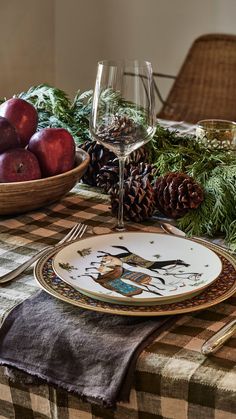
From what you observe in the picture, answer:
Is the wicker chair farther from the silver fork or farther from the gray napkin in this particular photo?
the gray napkin

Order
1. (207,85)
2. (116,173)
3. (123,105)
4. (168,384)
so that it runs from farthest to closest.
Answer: (207,85) → (116,173) → (123,105) → (168,384)

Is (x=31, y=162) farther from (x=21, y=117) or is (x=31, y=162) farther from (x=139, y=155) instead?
(x=139, y=155)

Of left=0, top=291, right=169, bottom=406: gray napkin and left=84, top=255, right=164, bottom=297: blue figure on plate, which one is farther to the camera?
left=84, top=255, right=164, bottom=297: blue figure on plate

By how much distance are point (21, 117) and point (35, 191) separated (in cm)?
17

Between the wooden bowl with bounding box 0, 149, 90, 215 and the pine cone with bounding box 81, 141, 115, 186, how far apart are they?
3.5 inches

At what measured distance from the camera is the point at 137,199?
45.5 inches

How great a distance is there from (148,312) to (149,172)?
47cm

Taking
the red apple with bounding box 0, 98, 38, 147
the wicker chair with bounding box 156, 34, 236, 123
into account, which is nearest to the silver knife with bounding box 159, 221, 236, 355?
the red apple with bounding box 0, 98, 38, 147

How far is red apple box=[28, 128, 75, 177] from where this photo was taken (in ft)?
3.98

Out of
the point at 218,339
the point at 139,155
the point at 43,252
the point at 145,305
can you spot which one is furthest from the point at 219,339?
the point at 139,155

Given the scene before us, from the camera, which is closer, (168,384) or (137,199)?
(168,384)

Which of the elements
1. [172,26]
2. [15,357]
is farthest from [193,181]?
[172,26]

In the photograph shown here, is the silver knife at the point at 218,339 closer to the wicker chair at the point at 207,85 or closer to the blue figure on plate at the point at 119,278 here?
the blue figure on plate at the point at 119,278

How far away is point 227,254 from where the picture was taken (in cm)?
97
